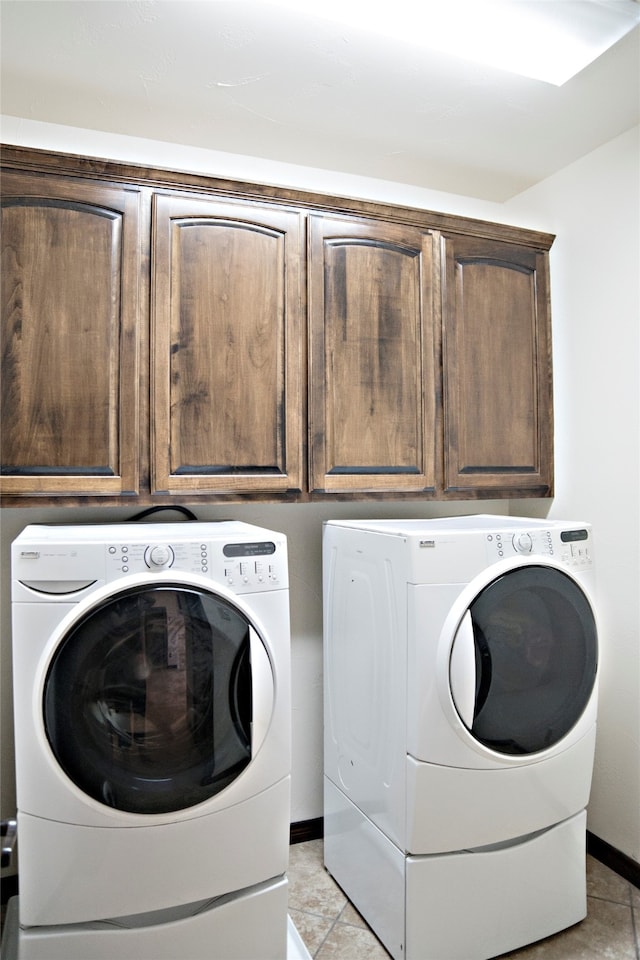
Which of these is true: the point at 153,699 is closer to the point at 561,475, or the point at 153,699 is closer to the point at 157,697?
the point at 157,697

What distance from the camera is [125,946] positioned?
1.50m

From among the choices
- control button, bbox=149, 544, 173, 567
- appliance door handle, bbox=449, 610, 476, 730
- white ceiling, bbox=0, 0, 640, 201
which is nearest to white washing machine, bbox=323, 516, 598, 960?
appliance door handle, bbox=449, 610, 476, 730

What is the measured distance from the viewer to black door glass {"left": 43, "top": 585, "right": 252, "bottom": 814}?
1465 millimetres

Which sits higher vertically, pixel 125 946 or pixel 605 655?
pixel 605 655

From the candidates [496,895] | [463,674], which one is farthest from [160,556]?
[496,895]

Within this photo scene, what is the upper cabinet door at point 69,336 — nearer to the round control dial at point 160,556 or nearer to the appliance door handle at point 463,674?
the round control dial at point 160,556

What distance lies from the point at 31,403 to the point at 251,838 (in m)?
1.28

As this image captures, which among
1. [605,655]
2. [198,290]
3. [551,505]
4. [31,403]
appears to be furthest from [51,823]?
[551,505]

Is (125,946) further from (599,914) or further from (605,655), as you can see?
(605,655)

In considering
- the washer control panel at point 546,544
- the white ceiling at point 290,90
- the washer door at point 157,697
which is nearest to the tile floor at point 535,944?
the washer door at point 157,697

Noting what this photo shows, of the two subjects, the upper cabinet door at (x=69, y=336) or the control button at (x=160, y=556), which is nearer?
the control button at (x=160, y=556)

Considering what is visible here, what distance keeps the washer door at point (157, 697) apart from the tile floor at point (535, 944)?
2.37 feet

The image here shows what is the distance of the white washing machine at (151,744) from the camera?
145cm

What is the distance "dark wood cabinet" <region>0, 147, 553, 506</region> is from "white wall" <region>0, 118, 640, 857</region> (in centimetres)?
10
